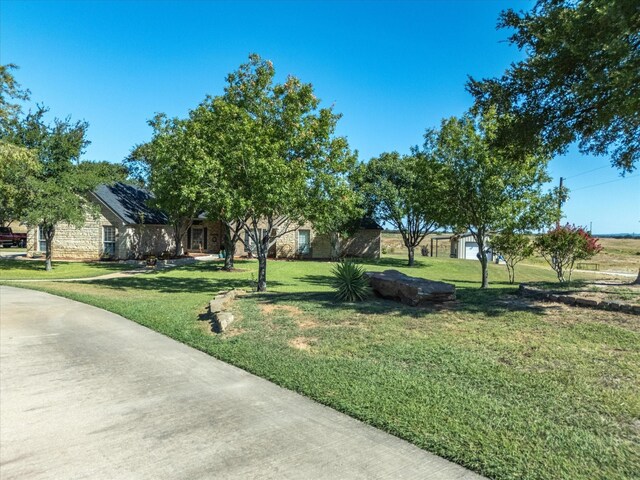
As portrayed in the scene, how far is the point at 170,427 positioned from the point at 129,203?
32220mm

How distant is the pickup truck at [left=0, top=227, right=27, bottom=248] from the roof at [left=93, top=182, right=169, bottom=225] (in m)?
17.5

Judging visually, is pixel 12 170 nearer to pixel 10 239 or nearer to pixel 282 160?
pixel 282 160

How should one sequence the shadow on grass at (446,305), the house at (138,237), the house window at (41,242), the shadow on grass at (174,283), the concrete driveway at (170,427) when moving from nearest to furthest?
the concrete driveway at (170,427), the shadow on grass at (446,305), the shadow on grass at (174,283), the house at (138,237), the house window at (41,242)

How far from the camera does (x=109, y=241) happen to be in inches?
1209

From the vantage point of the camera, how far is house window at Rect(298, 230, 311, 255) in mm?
36531

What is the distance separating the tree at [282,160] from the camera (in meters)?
14.4

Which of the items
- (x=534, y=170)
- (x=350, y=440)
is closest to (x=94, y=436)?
(x=350, y=440)

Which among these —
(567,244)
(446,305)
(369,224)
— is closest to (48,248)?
(446,305)

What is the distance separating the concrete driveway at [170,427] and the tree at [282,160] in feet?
27.1

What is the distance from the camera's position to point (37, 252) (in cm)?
3266

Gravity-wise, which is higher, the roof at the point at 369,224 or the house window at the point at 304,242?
the roof at the point at 369,224

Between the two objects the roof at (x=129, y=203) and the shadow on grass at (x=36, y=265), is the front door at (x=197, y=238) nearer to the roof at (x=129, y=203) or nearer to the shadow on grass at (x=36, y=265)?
the roof at (x=129, y=203)

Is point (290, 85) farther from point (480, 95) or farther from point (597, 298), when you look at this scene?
point (597, 298)

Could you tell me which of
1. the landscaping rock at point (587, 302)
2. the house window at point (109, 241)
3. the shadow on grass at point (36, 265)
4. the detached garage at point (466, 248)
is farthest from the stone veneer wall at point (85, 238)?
the detached garage at point (466, 248)
